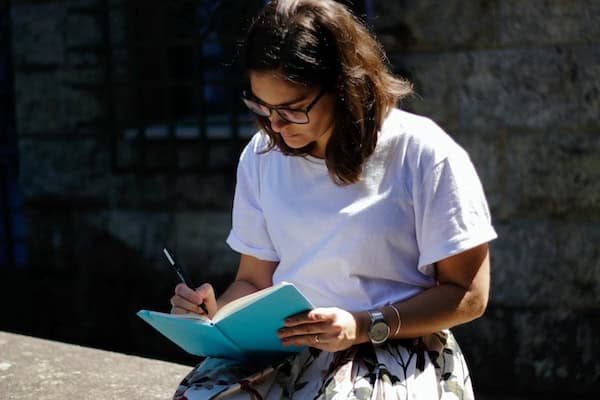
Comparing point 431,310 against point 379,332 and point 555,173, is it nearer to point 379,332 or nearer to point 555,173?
point 379,332

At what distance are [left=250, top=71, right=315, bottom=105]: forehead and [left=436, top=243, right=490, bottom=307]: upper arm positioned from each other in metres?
0.45

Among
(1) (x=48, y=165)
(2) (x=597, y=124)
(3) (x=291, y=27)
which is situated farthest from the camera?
(1) (x=48, y=165)

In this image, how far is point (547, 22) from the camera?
3.98 m

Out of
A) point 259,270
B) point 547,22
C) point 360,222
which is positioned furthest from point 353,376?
point 547,22

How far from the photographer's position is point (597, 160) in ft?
13.1

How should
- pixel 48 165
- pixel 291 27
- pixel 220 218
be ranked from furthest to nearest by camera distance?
pixel 48 165, pixel 220 218, pixel 291 27

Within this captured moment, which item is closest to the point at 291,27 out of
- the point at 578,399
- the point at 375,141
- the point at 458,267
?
the point at 375,141

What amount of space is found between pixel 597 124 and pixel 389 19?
0.95m

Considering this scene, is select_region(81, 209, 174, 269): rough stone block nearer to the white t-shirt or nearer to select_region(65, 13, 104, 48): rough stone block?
select_region(65, 13, 104, 48): rough stone block

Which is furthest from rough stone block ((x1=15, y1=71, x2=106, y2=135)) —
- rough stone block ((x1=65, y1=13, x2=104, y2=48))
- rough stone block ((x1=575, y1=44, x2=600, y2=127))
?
rough stone block ((x1=575, y1=44, x2=600, y2=127))

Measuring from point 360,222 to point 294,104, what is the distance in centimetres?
28

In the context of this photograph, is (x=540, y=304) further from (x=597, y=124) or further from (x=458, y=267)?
(x=458, y=267)

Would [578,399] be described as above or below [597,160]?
below

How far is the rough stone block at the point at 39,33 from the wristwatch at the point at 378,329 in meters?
3.31
